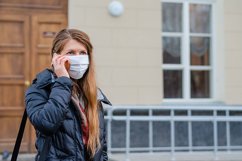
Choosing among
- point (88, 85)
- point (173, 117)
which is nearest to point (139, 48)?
point (173, 117)

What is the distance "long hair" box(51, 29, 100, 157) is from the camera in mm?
2307

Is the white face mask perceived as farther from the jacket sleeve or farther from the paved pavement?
the paved pavement

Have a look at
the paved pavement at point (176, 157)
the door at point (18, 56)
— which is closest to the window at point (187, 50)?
the paved pavement at point (176, 157)

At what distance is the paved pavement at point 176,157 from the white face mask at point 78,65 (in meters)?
3.81

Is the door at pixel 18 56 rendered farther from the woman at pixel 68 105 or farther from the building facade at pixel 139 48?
the woman at pixel 68 105

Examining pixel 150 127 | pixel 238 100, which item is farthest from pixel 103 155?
pixel 238 100

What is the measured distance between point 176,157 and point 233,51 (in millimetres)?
2130

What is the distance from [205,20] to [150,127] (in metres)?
2.22

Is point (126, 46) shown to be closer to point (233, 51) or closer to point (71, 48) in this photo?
point (233, 51)

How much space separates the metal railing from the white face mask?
3.87m

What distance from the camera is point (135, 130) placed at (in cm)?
687

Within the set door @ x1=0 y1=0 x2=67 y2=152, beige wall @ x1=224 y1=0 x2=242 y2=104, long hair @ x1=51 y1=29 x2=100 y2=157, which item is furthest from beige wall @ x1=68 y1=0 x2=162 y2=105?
long hair @ x1=51 y1=29 x2=100 y2=157

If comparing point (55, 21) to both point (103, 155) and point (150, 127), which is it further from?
point (103, 155)

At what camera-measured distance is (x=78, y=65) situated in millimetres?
2283
